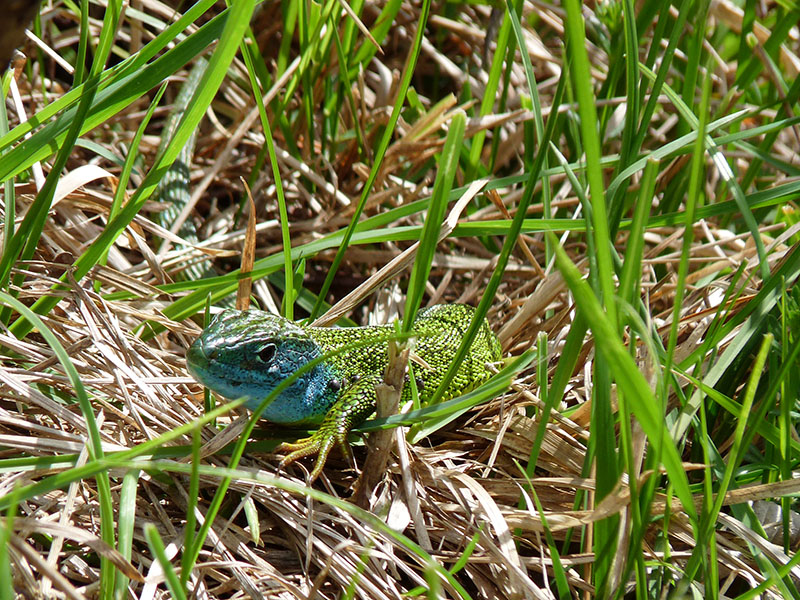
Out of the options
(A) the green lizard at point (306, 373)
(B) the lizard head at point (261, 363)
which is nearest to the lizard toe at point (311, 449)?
(A) the green lizard at point (306, 373)

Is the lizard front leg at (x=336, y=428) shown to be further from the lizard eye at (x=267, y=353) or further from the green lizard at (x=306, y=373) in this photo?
the lizard eye at (x=267, y=353)

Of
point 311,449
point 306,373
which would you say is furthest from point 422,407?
point 311,449

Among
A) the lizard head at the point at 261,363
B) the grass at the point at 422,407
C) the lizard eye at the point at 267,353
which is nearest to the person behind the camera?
the grass at the point at 422,407

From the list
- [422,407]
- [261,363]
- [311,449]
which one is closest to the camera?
[311,449]

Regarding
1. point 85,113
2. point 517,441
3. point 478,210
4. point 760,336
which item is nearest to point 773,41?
point 478,210

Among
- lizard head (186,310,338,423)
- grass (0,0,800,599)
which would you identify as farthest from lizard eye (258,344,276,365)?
grass (0,0,800,599)

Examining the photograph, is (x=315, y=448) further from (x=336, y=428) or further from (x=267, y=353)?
(x=267, y=353)

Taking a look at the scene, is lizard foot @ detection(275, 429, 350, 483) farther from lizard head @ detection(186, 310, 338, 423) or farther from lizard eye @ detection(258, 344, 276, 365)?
lizard eye @ detection(258, 344, 276, 365)
